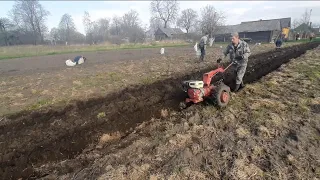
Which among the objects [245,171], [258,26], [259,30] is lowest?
[245,171]

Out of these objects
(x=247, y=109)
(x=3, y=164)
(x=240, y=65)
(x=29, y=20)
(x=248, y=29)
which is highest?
(x=29, y=20)

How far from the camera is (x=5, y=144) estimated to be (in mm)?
4938

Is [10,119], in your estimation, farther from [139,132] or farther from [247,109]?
[247,109]

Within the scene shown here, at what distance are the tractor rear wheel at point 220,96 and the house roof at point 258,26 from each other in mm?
43933

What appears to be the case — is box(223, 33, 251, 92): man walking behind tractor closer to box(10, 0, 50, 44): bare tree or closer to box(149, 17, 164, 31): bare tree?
box(10, 0, 50, 44): bare tree

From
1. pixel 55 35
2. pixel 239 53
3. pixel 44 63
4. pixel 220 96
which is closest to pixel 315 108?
pixel 220 96

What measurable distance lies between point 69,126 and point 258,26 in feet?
163

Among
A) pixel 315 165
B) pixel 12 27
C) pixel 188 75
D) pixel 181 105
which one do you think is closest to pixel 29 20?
pixel 12 27

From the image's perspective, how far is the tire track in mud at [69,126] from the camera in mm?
4426

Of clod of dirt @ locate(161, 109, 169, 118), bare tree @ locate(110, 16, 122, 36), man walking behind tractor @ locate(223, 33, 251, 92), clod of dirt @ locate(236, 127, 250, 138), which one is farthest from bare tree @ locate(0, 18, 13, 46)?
clod of dirt @ locate(236, 127, 250, 138)

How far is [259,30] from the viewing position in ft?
152

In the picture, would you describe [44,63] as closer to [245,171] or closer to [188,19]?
[245,171]

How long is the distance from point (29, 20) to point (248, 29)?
1976 inches

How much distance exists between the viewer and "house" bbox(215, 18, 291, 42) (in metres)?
45.3
